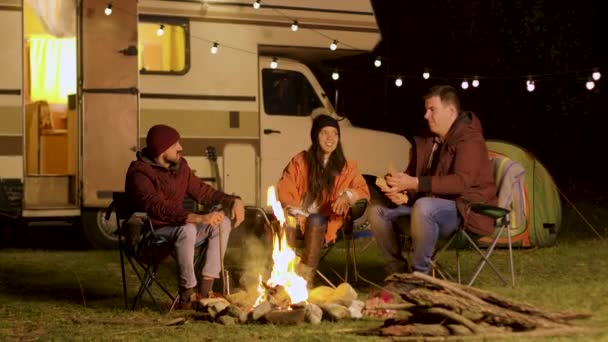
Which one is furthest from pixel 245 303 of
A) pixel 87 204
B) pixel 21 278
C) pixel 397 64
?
pixel 397 64

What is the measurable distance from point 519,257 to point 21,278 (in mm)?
3496

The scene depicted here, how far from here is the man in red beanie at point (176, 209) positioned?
587 cm

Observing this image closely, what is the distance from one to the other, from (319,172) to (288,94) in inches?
136

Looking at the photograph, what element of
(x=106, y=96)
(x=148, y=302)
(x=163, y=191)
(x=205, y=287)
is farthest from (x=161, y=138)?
(x=106, y=96)

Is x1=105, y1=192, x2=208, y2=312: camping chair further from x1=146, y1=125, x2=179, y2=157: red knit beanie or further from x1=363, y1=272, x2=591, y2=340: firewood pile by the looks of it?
x1=363, y1=272, x2=591, y2=340: firewood pile

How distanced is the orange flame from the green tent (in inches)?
119

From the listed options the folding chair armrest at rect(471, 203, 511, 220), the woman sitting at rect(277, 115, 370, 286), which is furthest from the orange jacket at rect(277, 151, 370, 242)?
the folding chair armrest at rect(471, 203, 511, 220)

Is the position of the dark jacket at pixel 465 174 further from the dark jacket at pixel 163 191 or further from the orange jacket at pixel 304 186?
the dark jacket at pixel 163 191

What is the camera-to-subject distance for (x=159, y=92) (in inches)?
372

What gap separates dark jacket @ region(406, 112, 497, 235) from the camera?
19.8 ft

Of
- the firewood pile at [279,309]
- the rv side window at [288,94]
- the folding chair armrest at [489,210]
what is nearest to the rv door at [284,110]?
the rv side window at [288,94]

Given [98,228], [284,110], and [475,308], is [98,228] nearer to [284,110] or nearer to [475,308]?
[284,110]

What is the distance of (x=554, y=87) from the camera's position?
1514 cm

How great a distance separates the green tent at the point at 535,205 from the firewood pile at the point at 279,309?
11.2 ft
